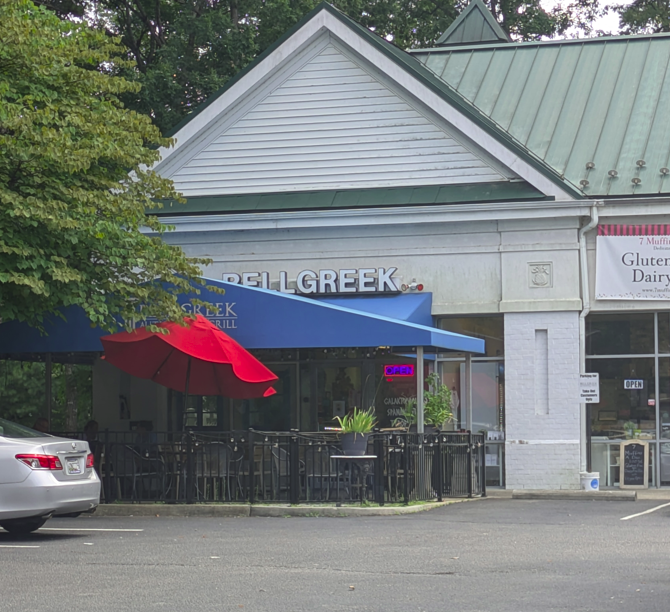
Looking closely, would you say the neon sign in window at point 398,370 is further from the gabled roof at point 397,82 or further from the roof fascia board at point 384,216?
the gabled roof at point 397,82

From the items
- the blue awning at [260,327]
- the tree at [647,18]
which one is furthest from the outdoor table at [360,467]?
the tree at [647,18]

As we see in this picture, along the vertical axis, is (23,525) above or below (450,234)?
below

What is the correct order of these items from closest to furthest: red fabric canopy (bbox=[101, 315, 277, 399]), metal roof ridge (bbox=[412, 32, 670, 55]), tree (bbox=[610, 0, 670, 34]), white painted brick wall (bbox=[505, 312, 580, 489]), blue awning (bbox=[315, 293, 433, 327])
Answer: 1. red fabric canopy (bbox=[101, 315, 277, 399])
2. blue awning (bbox=[315, 293, 433, 327])
3. white painted brick wall (bbox=[505, 312, 580, 489])
4. metal roof ridge (bbox=[412, 32, 670, 55])
5. tree (bbox=[610, 0, 670, 34])

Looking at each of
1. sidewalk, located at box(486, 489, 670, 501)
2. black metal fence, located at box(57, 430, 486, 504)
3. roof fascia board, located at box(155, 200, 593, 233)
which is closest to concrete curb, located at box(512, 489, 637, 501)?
sidewalk, located at box(486, 489, 670, 501)

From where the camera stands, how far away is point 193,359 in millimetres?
18922

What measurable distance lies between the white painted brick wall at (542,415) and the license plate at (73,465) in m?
10.7

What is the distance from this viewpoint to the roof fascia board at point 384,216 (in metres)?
21.6

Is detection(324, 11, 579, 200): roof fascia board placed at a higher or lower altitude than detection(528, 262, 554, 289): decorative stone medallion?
higher

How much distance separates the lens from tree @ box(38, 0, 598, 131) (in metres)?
33.2

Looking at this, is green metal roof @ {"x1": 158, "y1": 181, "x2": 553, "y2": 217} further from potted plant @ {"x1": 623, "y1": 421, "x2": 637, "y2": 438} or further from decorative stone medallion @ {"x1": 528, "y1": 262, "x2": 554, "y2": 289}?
potted plant @ {"x1": 623, "y1": 421, "x2": 637, "y2": 438}

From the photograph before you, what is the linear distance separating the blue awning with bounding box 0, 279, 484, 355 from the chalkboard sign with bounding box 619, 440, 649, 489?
183 inches

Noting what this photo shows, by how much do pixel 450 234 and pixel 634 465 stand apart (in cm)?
558

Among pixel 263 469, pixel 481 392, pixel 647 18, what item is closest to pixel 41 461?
pixel 263 469

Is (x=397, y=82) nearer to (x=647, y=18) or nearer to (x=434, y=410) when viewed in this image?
(x=434, y=410)
